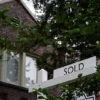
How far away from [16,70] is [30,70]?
2.83 ft

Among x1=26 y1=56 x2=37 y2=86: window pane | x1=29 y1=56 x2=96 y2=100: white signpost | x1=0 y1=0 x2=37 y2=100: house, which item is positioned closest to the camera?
x1=29 y1=56 x2=96 y2=100: white signpost

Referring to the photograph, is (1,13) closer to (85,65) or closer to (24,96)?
(85,65)

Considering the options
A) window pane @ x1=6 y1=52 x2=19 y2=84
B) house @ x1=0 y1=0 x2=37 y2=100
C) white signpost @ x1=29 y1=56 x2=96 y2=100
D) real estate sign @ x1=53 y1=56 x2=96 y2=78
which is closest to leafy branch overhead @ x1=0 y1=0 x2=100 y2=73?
white signpost @ x1=29 y1=56 x2=96 y2=100

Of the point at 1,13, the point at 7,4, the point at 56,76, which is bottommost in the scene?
the point at 56,76

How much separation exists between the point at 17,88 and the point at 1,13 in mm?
10887

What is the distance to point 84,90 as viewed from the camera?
664 centimetres

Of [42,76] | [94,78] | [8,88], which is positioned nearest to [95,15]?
[94,78]

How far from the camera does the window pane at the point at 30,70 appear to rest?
59.5ft

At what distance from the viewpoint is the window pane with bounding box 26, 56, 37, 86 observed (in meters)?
18.1

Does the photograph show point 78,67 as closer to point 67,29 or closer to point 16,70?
point 67,29

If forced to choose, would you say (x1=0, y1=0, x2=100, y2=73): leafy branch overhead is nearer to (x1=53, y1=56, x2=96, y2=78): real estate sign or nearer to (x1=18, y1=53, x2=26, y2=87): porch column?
(x1=53, y1=56, x2=96, y2=78): real estate sign

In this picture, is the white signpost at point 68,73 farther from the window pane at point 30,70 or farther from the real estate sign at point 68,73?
the window pane at point 30,70

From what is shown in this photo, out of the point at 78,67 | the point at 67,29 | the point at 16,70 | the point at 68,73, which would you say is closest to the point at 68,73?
the point at 68,73

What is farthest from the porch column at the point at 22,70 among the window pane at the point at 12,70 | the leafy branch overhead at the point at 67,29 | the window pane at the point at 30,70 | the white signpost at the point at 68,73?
the leafy branch overhead at the point at 67,29
